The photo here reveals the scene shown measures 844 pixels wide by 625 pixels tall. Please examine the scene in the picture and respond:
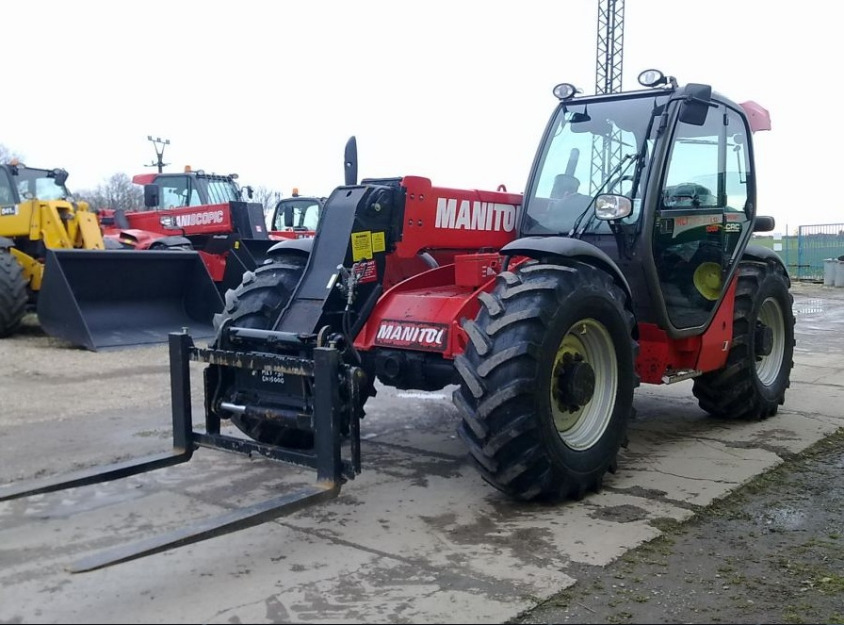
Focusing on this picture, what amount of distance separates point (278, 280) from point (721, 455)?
3.19m

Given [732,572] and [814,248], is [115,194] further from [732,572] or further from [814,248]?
[732,572]

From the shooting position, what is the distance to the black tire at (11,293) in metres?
10.5

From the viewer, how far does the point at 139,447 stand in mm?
5605

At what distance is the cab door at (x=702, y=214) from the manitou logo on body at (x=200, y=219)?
925 cm

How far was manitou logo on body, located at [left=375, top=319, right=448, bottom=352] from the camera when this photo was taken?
4516 mm

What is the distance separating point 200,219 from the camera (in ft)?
44.9

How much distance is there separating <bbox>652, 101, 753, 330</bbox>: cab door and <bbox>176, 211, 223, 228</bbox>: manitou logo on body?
9.25 metres

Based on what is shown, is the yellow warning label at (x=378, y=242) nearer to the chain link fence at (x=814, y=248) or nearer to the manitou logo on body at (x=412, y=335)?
the manitou logo on body at (x=412, y=335)

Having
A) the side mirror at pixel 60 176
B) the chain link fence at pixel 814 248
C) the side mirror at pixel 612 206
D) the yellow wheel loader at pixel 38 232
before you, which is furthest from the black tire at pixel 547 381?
the chain link fence at pixel 814 248

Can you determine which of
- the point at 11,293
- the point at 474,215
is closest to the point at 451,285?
the point at 474,215

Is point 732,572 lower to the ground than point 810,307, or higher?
higher

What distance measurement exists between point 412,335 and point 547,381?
87cm

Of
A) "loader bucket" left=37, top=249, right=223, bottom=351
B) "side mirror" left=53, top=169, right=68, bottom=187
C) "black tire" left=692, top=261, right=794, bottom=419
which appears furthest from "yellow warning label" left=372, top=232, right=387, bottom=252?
"side mirror" left=53, top=169, right=68, bottom=187

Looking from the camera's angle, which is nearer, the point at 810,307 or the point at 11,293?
the point at 11,293
